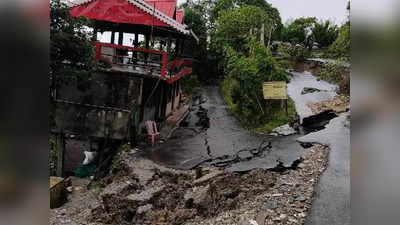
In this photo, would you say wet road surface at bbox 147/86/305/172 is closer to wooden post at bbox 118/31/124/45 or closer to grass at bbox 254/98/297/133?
grass at bbox 254/98/297/133

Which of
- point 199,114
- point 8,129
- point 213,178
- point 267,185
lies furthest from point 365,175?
point 199,114

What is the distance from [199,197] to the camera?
863cm

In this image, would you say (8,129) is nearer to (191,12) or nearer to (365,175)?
(365,175)

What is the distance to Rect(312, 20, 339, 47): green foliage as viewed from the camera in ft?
110

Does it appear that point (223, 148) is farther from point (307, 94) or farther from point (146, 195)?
point (307, 94)

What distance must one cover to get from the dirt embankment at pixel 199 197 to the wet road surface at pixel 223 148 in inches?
23.8

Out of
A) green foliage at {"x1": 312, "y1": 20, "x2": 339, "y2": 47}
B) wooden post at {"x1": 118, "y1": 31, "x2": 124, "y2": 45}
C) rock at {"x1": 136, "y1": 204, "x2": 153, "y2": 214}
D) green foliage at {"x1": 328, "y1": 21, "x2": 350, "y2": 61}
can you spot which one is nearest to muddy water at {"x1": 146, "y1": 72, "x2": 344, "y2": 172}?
rock at {"x1": 136, "y1": 204, "x2": 153, "y2": 214}

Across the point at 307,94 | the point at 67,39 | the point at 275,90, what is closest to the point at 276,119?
the point at 275,90

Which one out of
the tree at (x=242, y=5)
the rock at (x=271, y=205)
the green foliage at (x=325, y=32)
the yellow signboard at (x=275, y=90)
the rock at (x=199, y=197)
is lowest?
the rock at (x=199, y=197)

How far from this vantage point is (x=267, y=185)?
8.95m

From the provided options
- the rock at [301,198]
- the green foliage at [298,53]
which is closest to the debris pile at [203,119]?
the rock at [301,198]

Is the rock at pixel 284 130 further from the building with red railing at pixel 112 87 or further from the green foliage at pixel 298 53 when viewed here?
the green foliage at pixel 298 53

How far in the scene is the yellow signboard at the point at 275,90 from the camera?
51.6 feet

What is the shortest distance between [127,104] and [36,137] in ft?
39.5
